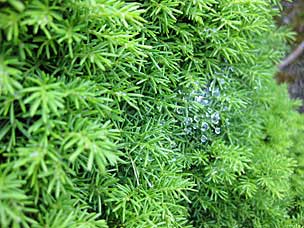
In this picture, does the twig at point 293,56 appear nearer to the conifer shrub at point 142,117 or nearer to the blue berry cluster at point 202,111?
the conifer shrub at point 142,117

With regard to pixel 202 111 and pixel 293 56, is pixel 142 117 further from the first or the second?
pixel 293 56

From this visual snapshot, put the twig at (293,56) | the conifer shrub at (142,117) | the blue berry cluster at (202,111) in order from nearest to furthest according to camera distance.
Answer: the conifer shrub at (142,117) → the blue berry cluster at (202,111) → the twig at (293,56)

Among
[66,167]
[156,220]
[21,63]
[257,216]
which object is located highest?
[21,63]

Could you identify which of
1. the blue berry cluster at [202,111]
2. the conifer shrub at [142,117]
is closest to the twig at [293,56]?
the conifer shrub at [142,117]

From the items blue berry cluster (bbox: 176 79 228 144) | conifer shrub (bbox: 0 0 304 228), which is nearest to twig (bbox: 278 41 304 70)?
conifer shrub (bbox: 0 0 304 228)

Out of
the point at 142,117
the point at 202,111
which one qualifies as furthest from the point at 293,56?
the point at 142,117

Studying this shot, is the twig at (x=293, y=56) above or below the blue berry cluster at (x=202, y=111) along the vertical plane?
below

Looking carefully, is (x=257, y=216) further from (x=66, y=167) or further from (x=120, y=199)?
(x=66, y=167)

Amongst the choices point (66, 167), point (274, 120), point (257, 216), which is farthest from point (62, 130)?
point (274, 120)
